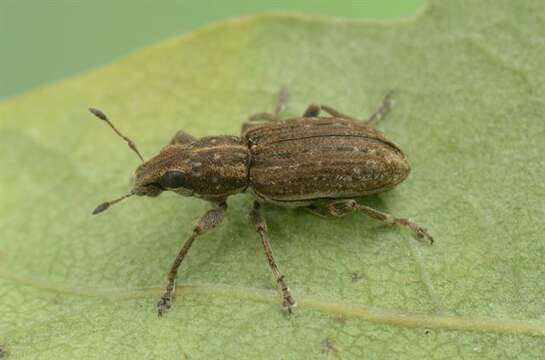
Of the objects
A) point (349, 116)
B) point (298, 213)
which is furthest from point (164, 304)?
point (349, 116)

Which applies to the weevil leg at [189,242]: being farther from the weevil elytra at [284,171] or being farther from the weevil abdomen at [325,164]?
the weevil abdomen at [325,164]

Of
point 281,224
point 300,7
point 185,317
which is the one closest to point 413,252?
point 281,224

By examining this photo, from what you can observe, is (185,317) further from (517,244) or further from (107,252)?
(517,244)

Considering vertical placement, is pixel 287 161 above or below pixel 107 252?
above

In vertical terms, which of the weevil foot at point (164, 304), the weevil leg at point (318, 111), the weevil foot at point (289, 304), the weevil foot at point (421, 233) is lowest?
the weevil foot at point (164, 304)

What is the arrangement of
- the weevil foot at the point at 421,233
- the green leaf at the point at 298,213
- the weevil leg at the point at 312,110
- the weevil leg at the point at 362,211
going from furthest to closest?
the weevil leg at the point at 312,110 < the weevil leg at the point at 362,211 < the weevil foot at the point at 421,233 < the green leaf at the point at 298,213

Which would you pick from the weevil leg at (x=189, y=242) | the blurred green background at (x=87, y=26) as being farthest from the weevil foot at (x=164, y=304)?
the blurred green background at (x=87, y=26)
